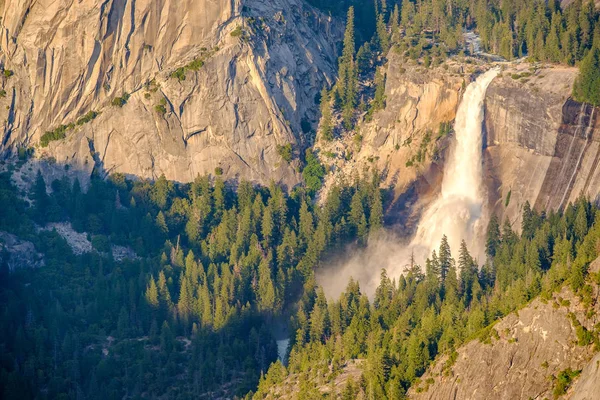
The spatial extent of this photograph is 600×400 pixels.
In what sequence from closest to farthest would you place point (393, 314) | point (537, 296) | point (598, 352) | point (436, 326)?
point (598, 352), point (537, 296), point (436, 326), point (393, 314)

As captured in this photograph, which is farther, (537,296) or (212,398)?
(212,398)

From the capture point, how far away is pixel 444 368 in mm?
176750

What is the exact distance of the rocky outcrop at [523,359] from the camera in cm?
16800

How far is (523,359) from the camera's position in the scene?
560 ft

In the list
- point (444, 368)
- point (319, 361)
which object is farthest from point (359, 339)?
point (444, 368)

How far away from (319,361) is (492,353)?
2535 centimetres

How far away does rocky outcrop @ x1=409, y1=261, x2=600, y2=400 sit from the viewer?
551 feet

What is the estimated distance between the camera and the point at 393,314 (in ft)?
653

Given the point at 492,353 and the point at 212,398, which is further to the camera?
the point at 212,398

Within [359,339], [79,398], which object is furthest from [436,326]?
[79,398]

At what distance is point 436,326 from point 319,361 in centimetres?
1322

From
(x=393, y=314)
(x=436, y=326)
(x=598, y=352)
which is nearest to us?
(x=598, y=352)

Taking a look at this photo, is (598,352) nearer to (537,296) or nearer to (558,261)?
(537,296)

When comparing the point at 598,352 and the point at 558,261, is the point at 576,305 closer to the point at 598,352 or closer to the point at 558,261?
the point at 598,352
